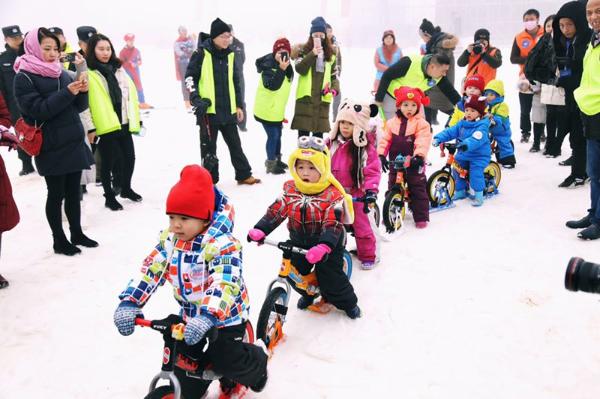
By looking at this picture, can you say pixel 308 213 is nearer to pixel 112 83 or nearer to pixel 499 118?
pixel 112 83

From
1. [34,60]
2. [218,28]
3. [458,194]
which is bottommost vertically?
[458,194]

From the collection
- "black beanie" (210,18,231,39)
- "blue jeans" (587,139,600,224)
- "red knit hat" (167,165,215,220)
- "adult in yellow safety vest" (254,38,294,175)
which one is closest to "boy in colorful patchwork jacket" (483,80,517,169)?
"blue jeans" (587,139,600,224)

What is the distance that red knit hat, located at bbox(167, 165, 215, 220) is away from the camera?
2467mm

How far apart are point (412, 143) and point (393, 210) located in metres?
0.74

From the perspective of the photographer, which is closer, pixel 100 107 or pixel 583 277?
pixel 583 277

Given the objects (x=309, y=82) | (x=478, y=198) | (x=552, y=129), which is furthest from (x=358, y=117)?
(x=552, y=129)

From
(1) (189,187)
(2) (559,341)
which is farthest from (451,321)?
(1) (189,187)

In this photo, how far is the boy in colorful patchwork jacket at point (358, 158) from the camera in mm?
4527

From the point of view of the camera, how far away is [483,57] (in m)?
9.11

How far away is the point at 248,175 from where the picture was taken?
742 centimetres

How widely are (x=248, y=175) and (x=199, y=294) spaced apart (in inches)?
191

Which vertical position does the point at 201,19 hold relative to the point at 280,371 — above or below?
above

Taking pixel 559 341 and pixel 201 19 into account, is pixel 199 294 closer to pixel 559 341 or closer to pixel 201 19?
pixel 559 341

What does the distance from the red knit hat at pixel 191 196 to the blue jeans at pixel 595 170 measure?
13.2 ft
